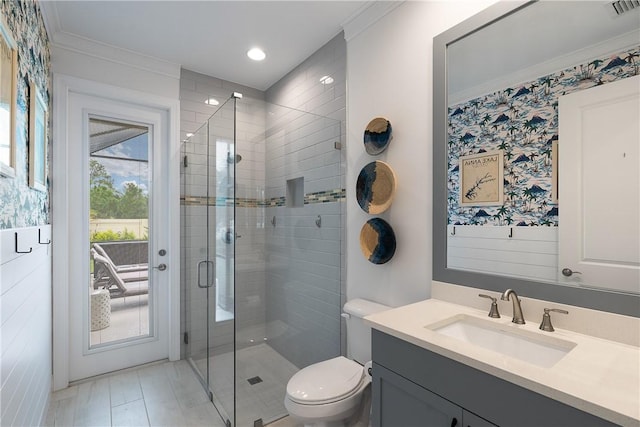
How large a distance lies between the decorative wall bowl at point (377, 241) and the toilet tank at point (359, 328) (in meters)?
0.27

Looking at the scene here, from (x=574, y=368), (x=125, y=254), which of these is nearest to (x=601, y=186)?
(x=574, y=368)

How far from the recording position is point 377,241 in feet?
6.15

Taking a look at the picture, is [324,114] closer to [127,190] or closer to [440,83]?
[440,83]

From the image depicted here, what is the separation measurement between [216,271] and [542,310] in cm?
195

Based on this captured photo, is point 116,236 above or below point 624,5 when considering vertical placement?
below

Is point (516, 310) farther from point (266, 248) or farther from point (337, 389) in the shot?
point (266, 248)

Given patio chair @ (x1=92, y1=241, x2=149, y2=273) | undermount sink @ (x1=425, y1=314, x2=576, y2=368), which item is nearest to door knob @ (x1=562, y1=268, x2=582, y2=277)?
undermount sink @ (x1=425, y1=314, x2=576, y2=368)

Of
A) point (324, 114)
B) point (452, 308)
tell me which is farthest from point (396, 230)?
point (324, 114)

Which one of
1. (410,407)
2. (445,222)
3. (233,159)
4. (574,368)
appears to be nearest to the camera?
(574,368)

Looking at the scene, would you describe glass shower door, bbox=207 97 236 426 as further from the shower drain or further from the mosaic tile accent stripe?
the shower drain

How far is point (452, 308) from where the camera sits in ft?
4.78

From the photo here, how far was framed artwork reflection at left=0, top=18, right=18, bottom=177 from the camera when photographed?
1052 mm

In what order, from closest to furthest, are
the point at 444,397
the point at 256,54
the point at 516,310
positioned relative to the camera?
1. the point at 444,397
2. the point at 516,310
3. the point at 256,54

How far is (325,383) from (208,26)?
7.97 feet
